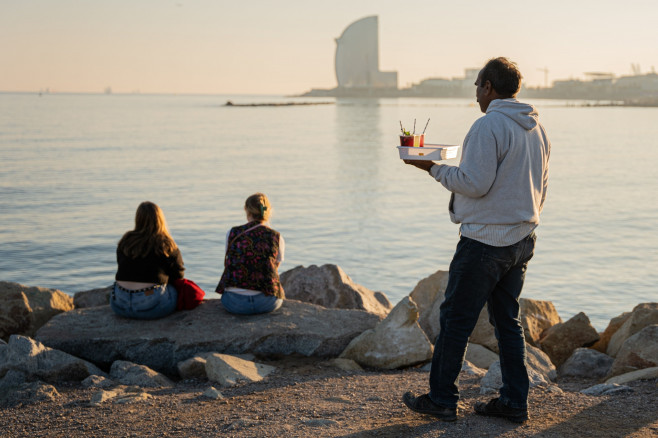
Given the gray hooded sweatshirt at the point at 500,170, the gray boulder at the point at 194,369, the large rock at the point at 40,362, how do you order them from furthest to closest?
1. the gray boulder at the point at 194,369
2. the large rock at the point at 40,362
3. the gray hooded sweatshirt at the point at 500,170

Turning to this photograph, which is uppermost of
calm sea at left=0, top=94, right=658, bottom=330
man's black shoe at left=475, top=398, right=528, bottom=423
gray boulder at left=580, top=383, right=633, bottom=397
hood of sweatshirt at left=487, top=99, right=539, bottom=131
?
hood of sweatshirt at left=487, top=99, right=539, bottom=131

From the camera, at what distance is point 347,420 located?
3.93 m

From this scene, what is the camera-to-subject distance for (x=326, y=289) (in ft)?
23.8

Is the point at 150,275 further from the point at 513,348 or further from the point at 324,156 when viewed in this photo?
the point at 324,156

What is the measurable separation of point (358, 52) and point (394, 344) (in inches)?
6685

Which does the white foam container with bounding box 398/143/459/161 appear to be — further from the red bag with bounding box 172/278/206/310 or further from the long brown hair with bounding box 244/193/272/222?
the red bag with bounding box 172/278/206/310

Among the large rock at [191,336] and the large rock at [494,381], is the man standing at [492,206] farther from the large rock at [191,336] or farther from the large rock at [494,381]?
the large rock at [191,336]

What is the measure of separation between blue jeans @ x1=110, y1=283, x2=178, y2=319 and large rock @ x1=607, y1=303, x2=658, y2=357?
394 cm

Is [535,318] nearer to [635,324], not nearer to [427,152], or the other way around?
[635,324]

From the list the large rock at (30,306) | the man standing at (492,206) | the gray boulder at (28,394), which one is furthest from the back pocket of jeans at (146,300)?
the man standing at (492,206)

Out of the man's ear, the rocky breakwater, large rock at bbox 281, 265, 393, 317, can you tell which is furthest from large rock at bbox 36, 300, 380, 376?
the man's ear

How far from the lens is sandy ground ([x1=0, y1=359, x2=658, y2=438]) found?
3773 mm

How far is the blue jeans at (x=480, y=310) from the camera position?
3.58 metres

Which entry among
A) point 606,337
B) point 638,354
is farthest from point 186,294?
point 606,337
